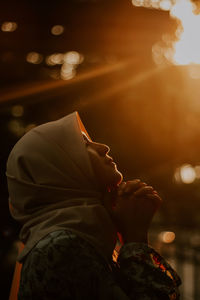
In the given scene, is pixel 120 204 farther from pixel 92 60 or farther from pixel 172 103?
pixel 172 103

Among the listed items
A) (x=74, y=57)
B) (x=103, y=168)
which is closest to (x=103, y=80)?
(x=74, y=57)

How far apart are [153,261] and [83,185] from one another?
48cm

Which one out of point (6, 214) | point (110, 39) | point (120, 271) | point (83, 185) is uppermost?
point (110, 39)

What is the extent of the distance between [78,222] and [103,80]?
15.7 feet

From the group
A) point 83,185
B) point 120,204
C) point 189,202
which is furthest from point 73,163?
point 189,202

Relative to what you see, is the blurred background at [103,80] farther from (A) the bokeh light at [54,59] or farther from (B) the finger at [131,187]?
(B) the finger at [131,187]

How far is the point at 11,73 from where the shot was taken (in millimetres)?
5902

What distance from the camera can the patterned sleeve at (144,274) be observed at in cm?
188

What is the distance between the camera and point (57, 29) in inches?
233

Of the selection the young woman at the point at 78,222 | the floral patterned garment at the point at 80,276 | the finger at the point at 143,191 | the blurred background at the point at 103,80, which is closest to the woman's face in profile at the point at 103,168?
the young woman at the point at 78,222

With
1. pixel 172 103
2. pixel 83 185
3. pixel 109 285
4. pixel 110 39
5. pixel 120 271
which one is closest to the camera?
pixel 109 285

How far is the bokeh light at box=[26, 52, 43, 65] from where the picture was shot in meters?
6.10

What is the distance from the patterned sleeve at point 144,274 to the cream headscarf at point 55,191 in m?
0.09

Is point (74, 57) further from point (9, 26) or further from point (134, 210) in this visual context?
point (134, 210)
